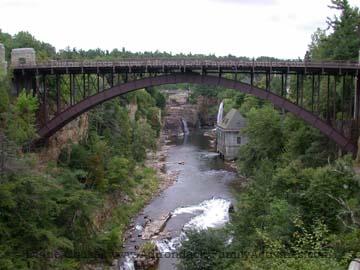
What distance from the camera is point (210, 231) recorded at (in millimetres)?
22234

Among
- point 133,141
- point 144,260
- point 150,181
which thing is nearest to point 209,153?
point 133,141

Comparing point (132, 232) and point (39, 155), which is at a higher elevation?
point (39, 155)

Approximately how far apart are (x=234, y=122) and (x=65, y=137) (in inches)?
1171

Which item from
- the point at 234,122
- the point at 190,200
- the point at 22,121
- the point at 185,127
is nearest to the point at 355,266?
the point at 22,121

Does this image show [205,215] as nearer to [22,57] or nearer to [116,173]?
[116,173]

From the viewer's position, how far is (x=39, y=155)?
31.9 metres

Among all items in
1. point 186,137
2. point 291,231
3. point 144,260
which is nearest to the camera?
point 291,231

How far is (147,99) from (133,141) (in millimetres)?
24658

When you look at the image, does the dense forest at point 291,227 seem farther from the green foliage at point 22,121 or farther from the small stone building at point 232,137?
the small stone building at point 232,137

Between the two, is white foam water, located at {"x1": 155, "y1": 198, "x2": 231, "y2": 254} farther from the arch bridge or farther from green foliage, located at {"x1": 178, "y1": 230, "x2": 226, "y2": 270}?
the arch bridge

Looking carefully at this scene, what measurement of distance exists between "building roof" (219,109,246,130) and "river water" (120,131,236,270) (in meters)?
4.17

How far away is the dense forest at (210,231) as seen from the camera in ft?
56.9

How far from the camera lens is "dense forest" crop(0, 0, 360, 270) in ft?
56.9

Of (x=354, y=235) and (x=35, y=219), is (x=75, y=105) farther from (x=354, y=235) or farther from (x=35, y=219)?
(x=354, y=235)
